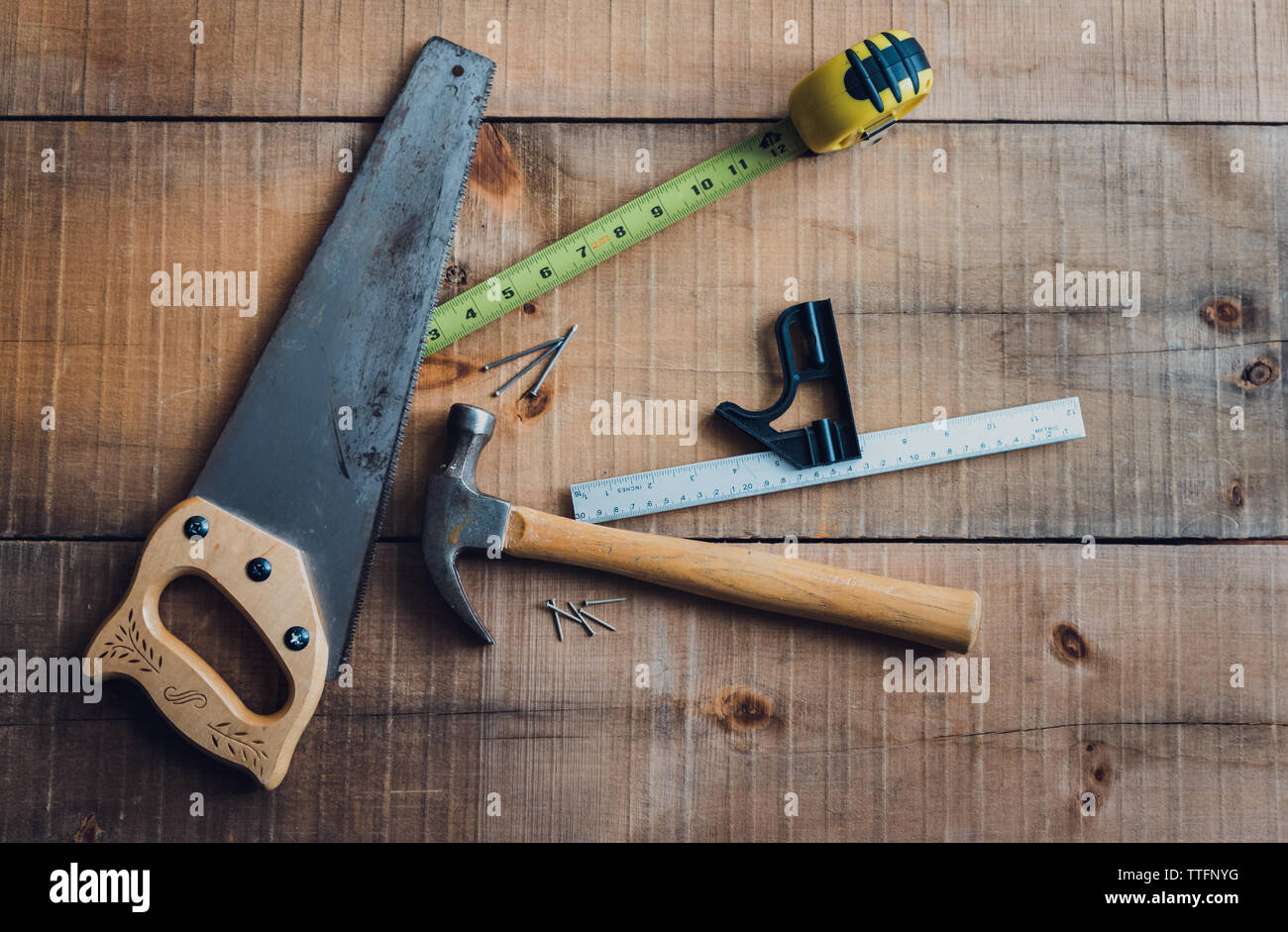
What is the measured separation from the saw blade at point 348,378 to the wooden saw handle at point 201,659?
39 millimetres

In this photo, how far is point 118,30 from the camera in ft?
5.80

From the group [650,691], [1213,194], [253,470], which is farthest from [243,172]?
[1213,194]

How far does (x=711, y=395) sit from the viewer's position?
1.74m

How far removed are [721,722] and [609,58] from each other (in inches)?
53.3

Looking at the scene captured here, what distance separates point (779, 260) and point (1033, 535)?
0.75 meters

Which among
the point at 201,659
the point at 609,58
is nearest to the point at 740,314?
the point at 609,58

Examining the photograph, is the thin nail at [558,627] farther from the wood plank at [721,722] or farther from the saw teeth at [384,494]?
the saw teeth at [384,494]

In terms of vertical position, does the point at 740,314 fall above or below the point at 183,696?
above

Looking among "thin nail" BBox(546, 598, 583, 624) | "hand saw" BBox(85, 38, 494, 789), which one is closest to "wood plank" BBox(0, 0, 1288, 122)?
"hand saw" BBox(85, 38, 494, 789)

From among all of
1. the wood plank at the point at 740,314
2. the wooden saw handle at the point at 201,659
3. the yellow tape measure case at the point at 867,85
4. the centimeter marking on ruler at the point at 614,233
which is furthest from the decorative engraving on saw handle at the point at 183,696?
the yellow tape measure case at the point at 867,85

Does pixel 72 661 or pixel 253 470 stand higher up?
pixel 253 470

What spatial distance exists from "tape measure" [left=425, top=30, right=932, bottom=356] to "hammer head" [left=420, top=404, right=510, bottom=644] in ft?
0.69

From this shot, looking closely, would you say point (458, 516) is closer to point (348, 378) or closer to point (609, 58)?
point (348, 378)

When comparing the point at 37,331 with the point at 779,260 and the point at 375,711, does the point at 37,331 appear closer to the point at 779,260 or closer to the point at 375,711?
the point at 375,711
